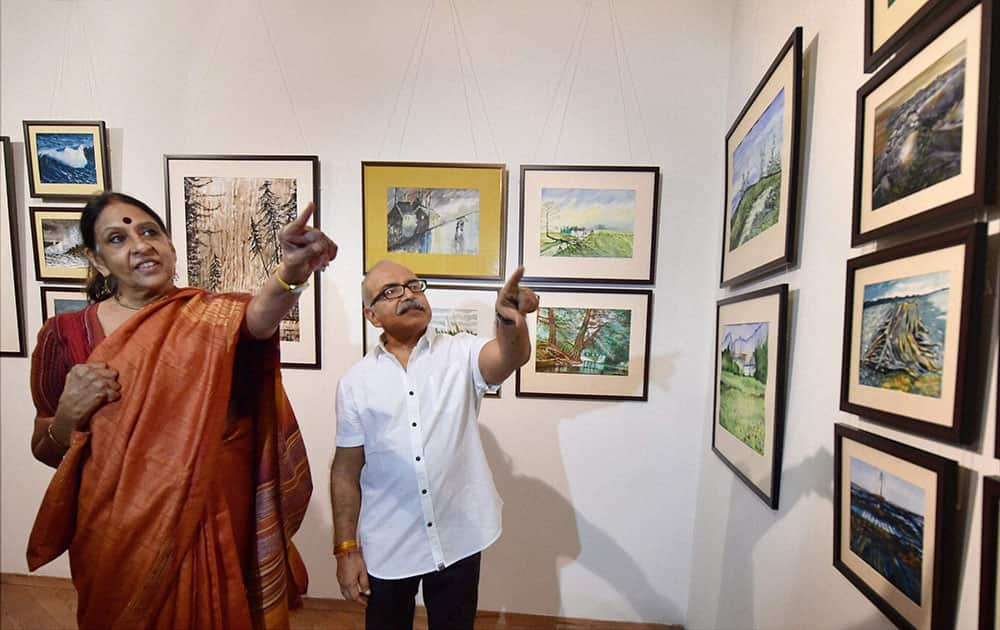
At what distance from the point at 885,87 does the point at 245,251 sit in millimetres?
2054

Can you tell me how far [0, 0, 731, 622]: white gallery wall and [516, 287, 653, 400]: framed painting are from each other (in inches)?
2.7

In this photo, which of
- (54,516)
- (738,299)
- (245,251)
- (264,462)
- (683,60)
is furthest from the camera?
(245,251)

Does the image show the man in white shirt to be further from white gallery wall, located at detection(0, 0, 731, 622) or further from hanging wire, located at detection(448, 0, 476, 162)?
hanging wire, located at detection(448, 0, 476, 162)

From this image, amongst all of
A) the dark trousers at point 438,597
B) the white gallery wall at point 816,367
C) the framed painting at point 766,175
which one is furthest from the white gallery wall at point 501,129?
the dark trousers at point 438,597

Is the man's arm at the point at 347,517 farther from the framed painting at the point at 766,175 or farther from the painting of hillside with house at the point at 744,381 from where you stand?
the framed painting at the point at 766,175

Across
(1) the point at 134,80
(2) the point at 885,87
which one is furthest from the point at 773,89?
(1) the point at 134,80

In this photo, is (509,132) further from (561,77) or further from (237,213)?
(237,213)

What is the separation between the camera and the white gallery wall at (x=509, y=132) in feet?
5.34

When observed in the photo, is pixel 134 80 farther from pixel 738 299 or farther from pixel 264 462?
pixel 738 299

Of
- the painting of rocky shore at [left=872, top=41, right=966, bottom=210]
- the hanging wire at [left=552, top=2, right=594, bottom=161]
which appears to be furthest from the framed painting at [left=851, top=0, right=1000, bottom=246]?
the hanging wire at [left=552, top=2, right=594, bottom=161]

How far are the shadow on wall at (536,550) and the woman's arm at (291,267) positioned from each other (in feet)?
3.74

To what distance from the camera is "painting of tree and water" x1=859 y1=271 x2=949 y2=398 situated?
22.0 inches

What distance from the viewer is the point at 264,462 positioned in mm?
967

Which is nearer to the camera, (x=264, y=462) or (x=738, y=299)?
(x=264, y=462)
